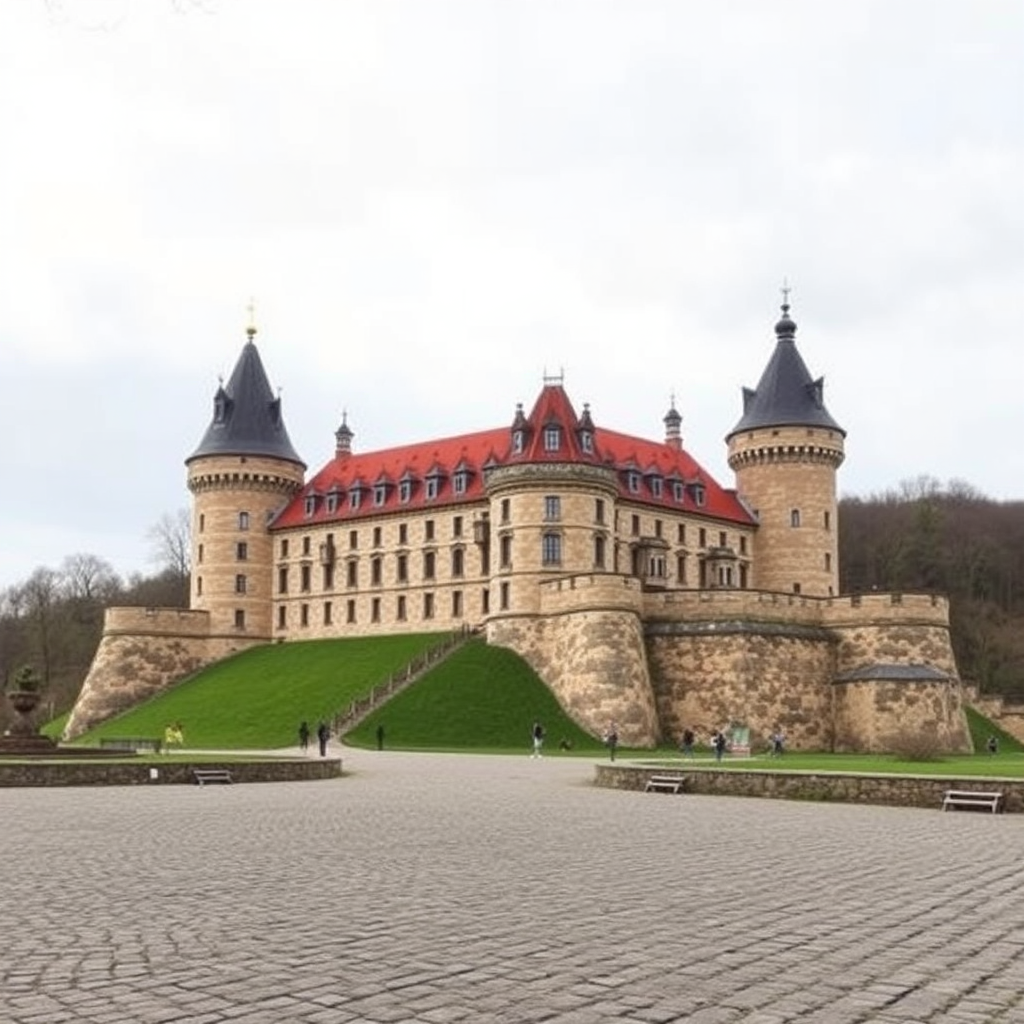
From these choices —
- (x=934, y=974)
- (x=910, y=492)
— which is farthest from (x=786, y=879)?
(x=910, y=492)

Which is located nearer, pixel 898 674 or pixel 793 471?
pixel 898 674

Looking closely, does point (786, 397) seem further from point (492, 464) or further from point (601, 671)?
point (601, 671)

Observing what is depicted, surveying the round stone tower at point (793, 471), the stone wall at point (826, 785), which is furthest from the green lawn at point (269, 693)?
the stone wall at point (826, 785)

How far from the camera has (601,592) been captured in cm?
6334

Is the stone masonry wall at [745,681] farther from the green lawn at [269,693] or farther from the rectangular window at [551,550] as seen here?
the green lawn at [269,693]

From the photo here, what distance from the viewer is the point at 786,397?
79500 mm

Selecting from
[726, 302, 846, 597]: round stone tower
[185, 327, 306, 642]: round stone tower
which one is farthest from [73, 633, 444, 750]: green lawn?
[726, 302, 846, 597]: round stone tower

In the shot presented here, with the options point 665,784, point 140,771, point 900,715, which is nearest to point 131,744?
point 140,771

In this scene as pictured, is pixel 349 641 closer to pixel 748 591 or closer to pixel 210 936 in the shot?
pixel 748 591

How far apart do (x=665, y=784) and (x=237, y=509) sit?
5935 centimetres

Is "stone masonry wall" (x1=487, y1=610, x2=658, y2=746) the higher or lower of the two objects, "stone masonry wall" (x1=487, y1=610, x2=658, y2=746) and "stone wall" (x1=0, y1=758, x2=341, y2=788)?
the higher

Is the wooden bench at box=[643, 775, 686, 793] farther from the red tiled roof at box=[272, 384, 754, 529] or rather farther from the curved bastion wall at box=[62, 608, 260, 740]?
the curved bastion wall at box=[62, 608, 260, 740]

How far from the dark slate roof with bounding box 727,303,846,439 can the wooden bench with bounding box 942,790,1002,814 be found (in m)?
54.6

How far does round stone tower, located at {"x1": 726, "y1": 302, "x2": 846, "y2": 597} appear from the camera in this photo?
78938 millimetres
